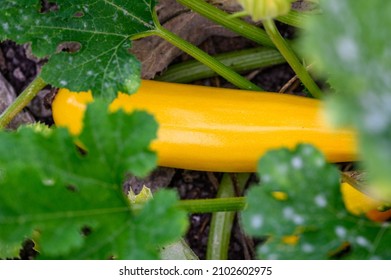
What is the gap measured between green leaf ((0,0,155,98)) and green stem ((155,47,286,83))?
43 cm

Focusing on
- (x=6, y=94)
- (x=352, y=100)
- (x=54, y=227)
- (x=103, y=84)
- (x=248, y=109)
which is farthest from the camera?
(x=6, y=94)

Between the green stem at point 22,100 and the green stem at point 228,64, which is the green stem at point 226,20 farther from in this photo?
the green stem at point 22,100

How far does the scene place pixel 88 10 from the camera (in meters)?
1.86

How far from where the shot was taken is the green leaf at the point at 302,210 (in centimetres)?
140

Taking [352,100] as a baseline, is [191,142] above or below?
above

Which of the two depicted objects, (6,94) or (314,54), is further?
(6,94)

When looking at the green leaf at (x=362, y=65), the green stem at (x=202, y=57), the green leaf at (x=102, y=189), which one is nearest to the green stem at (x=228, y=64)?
the green stem at (x=202, y=57)

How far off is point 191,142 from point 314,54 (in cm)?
100

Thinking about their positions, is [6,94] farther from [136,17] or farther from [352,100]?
[352,100]

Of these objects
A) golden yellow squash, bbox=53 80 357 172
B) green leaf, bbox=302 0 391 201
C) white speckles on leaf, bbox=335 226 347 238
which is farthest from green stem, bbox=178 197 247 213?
green leaf, bbox=302 0 391 201

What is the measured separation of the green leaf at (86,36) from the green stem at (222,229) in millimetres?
651

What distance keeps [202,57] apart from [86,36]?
35cm

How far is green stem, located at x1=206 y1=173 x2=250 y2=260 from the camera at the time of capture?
227 cm

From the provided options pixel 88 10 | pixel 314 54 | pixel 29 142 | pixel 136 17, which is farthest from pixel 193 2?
pixel 314 54
